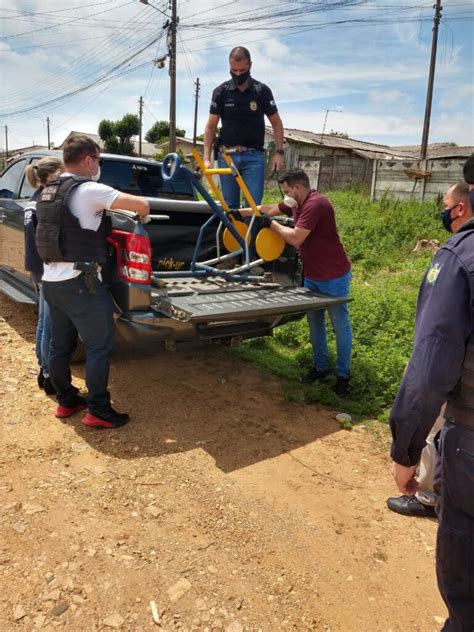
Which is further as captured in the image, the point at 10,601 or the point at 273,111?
the point at 273,111

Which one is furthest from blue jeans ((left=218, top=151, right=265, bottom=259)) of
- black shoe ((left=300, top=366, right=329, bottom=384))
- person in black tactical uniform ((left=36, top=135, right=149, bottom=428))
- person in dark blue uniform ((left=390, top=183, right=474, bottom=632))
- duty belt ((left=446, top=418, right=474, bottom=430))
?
duty belt ((left=446, top=418, right=474, bottom=430))

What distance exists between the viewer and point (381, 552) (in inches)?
99.0

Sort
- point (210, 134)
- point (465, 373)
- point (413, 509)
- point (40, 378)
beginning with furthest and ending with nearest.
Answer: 1. point (210, 134)
2. point (40, 378)
3. point (413, 509)
4. point (465, 373)

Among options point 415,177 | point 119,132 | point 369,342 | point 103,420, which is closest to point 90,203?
point 103,420

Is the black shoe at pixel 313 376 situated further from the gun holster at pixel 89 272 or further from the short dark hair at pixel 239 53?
the short dark hair at pixel 239 53

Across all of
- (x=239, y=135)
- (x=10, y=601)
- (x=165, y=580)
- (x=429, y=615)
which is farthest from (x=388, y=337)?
(x=10, y=601)

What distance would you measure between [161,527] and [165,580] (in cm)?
37

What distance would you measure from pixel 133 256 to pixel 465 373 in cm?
238

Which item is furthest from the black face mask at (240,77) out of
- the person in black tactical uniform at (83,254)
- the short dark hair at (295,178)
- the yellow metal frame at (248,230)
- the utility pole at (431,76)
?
the utility pole at (431,76)

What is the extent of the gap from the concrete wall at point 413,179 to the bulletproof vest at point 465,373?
14.4 m

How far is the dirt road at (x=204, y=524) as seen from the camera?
210cm

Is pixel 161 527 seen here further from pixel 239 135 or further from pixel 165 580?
pixel 239 135

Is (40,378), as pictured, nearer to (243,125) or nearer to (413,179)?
(243,125)

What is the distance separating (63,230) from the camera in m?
3.18
